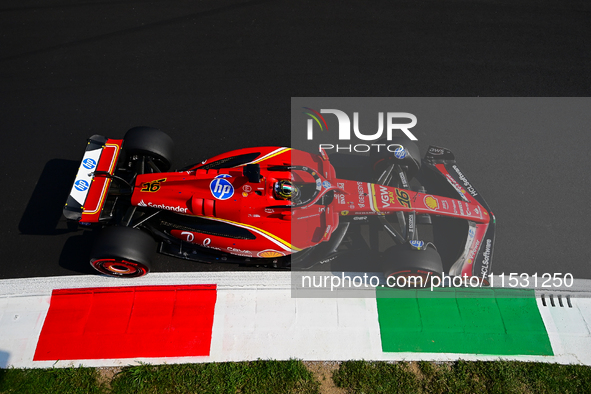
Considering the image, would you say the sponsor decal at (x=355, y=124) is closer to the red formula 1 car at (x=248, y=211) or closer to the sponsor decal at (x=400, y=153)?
the sponsor decal at (x=400, y=153)

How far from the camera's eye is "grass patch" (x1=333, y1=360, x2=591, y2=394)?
5.96m

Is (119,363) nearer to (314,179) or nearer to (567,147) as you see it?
(314,179)

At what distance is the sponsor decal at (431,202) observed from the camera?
6.55 m

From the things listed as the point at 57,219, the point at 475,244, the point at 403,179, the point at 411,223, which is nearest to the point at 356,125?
the point at 403,179

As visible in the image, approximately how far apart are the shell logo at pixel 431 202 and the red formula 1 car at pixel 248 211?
2 centimetres

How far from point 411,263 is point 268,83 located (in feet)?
17.2

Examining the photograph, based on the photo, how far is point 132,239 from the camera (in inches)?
235

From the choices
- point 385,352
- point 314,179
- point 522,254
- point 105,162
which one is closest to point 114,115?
point 105,162

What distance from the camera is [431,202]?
6.60 meters

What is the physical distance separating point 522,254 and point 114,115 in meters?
8.63

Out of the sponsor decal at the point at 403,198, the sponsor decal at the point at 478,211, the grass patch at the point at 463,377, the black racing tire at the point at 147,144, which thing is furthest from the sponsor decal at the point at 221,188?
the sponsor decal at the point at 478,211

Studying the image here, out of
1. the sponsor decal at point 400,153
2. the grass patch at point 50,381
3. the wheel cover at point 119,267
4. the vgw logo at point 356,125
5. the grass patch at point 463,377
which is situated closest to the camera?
the grass patch at point 50,381

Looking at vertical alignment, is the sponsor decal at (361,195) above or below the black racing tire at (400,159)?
below

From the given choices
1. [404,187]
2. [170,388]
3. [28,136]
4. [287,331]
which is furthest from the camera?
[28,136]
